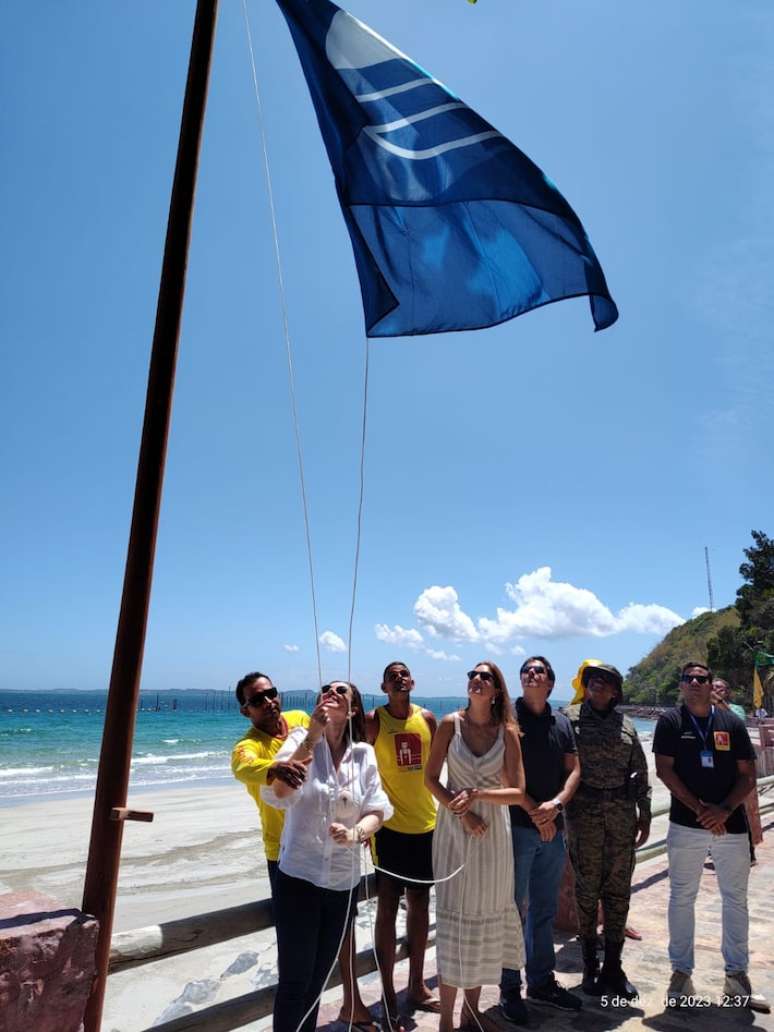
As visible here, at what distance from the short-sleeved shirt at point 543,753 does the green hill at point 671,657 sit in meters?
108

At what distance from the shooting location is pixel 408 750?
4293 mm

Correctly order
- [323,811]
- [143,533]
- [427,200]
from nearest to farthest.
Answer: [143,533], [323,811], [427,200]

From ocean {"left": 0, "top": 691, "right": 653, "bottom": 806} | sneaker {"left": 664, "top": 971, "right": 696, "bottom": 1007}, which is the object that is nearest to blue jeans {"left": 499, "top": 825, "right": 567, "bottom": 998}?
sneaker {"left": 664, "top": 971, "right": 696, "bottom": 1007}

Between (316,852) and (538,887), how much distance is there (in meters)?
1.96

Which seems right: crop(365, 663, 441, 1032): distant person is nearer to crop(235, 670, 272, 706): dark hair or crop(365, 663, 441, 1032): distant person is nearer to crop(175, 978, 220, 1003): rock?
crop(235, 670, 272, 706): dark hair

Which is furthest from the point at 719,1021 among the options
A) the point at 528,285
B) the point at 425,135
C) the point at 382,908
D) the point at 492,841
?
the point at 425,135

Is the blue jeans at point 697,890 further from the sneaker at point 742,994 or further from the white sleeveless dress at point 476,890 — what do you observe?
the white sleeveless dress at point 476,890

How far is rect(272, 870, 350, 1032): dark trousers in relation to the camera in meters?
2.90

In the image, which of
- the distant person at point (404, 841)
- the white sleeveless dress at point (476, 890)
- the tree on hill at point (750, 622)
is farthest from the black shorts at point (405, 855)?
the tree on hill at point (750, 622)

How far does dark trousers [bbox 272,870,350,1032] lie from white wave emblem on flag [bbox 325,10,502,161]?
337 cm

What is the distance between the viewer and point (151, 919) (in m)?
8.74

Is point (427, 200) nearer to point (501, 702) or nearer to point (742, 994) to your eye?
point (501, 702)

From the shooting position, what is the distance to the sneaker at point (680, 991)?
4.07 metres

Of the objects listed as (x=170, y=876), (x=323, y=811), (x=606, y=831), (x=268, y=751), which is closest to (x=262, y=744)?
A: (x=268, y=751)
